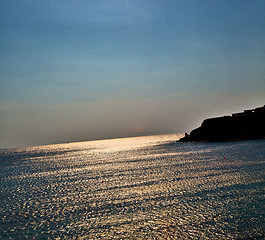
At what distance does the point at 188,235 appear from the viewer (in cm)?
974

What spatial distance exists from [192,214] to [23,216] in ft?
37.2

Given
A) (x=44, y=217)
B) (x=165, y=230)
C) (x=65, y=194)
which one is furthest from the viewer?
(x=65, y=194)

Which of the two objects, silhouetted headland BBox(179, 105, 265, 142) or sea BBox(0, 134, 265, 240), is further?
silhouetted headland BBox(179, 105, 265, 142)

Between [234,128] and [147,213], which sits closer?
[147,213]

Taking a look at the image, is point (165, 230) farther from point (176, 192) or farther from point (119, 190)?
point (119, 190)

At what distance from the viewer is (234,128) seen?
95.5m

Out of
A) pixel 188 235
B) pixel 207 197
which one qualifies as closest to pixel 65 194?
pixel 207 197

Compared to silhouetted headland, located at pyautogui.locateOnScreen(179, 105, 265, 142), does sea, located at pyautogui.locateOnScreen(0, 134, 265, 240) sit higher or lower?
lower

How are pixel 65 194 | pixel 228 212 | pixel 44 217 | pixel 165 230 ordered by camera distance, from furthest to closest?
pixel 65 194, pixel 44 217, pixel 228 212, pixel 165 230

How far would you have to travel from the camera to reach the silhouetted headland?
87125 mm

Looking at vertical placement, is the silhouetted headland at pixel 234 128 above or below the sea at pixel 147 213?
above

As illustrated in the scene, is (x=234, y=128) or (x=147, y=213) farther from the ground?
(x=234, y=128)

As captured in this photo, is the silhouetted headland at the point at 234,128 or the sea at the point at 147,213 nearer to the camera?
the sea at the point at 147,213

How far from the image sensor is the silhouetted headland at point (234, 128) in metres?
87.1
